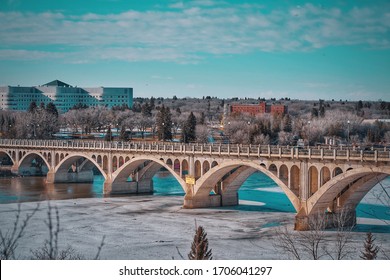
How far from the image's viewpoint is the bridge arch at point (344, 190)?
2778cm

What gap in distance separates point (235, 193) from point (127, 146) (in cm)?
1003

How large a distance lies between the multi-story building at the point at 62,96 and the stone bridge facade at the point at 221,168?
74.1 ft

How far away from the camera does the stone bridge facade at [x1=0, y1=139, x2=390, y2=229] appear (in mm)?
28188

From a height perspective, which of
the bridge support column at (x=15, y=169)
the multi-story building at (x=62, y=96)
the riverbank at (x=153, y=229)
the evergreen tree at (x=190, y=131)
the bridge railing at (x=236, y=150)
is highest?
the multi-story building at (x=62, y=96)

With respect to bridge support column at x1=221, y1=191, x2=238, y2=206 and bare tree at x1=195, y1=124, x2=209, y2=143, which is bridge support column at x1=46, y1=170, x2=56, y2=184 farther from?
bare tree at x1=195, y1=124, x2=209, y2=143

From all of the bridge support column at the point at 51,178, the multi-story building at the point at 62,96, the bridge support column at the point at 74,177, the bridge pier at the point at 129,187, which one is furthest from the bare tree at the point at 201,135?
the bridge pier at the point at 129,187

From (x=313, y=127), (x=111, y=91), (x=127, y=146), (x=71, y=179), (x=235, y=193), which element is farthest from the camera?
(x=111, y=91)

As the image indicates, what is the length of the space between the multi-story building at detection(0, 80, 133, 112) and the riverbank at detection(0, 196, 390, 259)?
3928 cm

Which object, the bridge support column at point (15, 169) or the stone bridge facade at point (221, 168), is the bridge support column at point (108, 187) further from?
the bridge support column at point (15, 169)

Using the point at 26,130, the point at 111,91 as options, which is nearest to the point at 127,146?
the point at 26,130

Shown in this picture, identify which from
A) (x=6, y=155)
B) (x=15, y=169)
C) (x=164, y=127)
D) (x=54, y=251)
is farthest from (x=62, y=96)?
(x=54, y=251)
